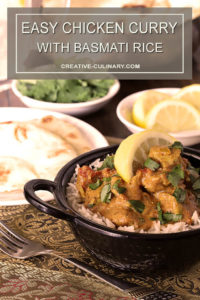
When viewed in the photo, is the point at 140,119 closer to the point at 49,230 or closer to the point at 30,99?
the point at 30,99

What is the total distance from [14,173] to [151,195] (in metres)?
0.77

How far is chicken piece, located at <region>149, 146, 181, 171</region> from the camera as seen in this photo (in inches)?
61.6

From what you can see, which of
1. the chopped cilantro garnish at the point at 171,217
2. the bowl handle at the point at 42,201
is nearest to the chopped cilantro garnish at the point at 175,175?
the chopped cilantro garnish at the point at 171,217

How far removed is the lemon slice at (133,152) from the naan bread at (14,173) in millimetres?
612

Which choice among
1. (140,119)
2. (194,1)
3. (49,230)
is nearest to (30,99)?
(140,119)

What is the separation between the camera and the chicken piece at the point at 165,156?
1.56m

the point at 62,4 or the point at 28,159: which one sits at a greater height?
the point at 62,4

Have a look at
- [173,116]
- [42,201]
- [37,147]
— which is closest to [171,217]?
[42,201]

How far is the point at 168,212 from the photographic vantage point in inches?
60.6

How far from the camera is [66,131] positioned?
253cm

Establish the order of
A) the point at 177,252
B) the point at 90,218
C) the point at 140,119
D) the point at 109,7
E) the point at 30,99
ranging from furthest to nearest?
the point at 109,7
the point at 30,99
the point at 140,119
the point at 90,218
the point at 177,252

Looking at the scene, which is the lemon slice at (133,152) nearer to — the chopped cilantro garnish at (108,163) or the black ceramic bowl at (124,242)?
the chopped cilantro garnish at (108,163)

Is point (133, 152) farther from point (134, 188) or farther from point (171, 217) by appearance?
point (171, 217)

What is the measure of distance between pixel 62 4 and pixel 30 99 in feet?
3.12
